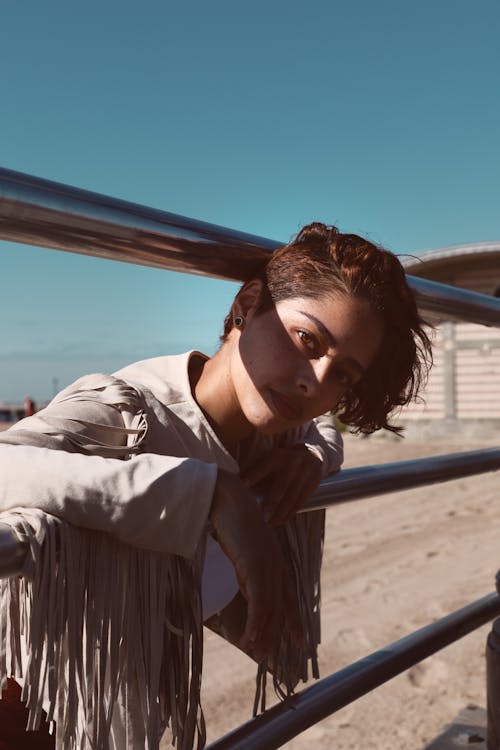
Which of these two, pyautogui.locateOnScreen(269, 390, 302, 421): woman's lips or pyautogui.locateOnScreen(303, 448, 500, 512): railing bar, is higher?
pyautogui.locateOnScreen(269, 390, 302, 421): woman's lips

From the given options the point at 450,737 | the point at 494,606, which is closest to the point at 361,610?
the point at 450,737

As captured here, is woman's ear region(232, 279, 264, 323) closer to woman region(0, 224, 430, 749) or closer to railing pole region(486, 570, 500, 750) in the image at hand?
woman region(0, 224, 430, 749)

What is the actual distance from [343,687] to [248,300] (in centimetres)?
61

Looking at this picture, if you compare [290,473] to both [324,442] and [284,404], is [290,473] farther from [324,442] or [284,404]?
[324,442]

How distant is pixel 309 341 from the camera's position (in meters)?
1.08

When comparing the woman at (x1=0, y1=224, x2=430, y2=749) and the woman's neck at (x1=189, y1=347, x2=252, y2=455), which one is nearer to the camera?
the woman at (x1=0, y1=224, x2=430, y2=749)

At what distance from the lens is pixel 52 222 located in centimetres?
77

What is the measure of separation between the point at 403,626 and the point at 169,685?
2.58 m

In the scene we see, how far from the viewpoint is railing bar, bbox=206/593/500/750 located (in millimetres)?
967

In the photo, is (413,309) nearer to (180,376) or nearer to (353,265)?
(353,265)

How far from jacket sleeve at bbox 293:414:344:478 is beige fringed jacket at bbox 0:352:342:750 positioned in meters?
0.34

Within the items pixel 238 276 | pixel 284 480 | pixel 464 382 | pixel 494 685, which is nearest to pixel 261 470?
pixel 284 480

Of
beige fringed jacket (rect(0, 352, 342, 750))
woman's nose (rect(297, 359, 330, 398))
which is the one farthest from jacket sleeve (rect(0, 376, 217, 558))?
woman's nose (rect(297, 359, 330, 398))

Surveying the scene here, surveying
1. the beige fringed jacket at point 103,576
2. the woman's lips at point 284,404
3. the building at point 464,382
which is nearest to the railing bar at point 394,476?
the woman's lips at point 284,404
